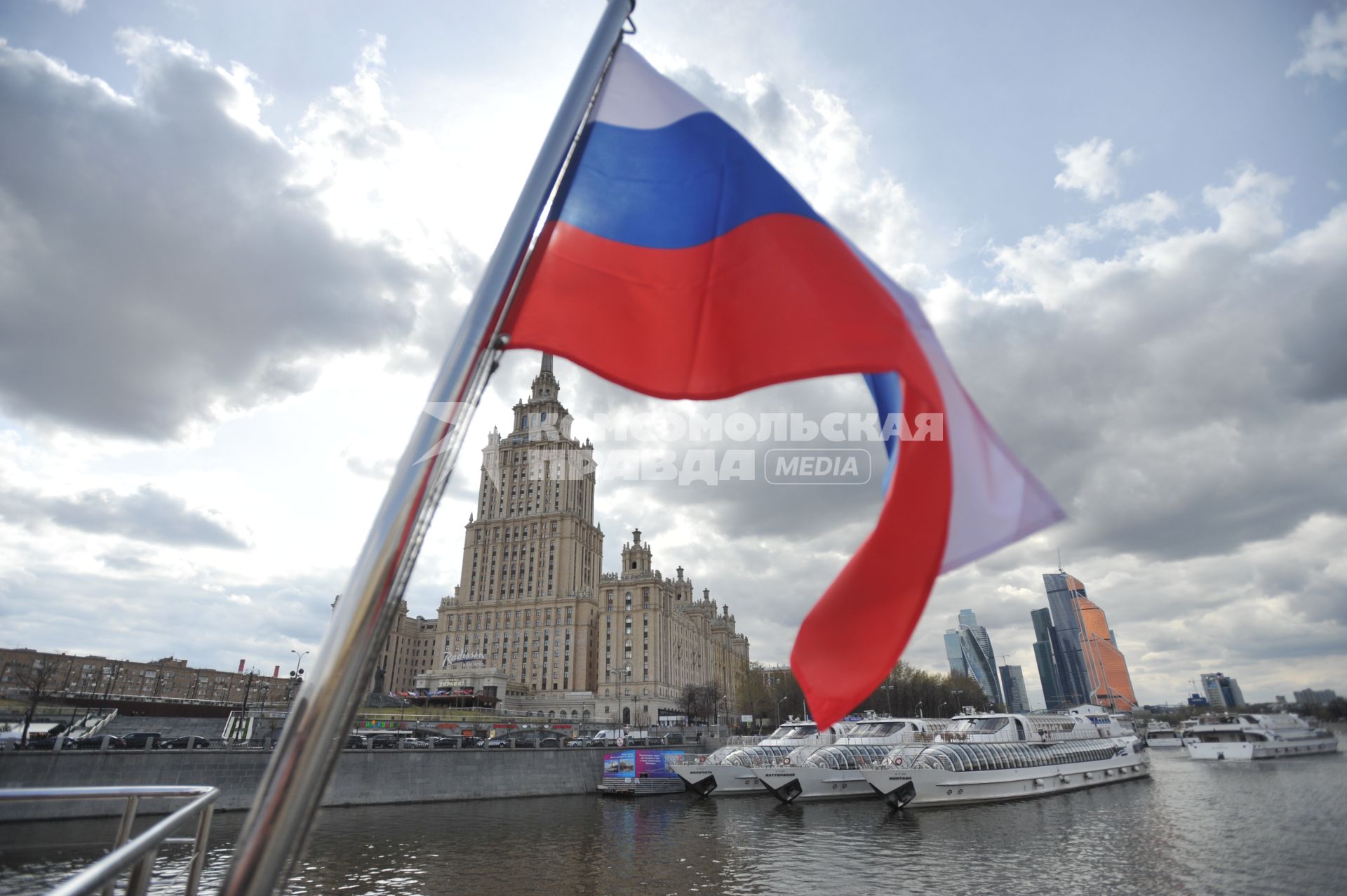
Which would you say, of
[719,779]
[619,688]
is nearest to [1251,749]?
[719,779]

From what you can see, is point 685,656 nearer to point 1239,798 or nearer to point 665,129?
point 1239,798

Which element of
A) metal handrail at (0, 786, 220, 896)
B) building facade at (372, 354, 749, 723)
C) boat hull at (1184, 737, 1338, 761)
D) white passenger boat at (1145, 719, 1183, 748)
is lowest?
white passenger boat at (1145, 719, 1183, 748)

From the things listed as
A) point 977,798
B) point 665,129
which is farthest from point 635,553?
point 665,129

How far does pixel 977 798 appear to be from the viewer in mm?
30734

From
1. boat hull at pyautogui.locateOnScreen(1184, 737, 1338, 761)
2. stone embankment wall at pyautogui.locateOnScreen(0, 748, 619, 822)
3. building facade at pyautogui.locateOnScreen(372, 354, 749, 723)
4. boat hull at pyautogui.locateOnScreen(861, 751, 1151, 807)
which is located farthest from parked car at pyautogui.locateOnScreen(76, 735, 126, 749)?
boat hull at pyautogui.locateOnScreen(1184, 737, 1338, 761)

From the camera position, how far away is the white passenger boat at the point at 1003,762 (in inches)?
1165

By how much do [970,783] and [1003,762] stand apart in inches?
138

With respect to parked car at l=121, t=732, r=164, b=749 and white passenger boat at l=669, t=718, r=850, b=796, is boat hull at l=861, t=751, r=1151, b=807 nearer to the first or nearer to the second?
white passenger boat at l=669, t=718, r=850, b=796

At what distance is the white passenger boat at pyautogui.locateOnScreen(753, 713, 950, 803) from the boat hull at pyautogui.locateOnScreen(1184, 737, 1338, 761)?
108ft

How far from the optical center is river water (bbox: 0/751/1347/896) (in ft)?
55.6

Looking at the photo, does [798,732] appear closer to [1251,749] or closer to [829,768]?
[829,768]

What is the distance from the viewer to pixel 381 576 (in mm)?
2627

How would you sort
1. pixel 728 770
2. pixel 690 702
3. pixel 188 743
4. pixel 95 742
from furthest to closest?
pixel 690 702
pixel 728 770
pixel 95 742
pixel 188 743

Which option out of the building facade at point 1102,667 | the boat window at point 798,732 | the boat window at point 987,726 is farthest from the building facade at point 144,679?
the building facade at point 1102,667
